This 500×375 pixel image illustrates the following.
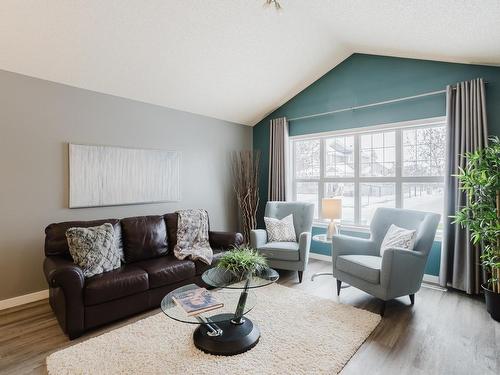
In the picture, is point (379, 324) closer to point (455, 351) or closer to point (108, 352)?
point (455, 351)

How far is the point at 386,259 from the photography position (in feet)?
8.36

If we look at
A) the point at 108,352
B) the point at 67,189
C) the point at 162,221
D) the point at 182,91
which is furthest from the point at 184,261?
the point at 182,91

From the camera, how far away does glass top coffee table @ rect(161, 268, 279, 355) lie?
2.00 meters

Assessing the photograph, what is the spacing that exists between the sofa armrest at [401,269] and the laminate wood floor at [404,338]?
0.26 meters

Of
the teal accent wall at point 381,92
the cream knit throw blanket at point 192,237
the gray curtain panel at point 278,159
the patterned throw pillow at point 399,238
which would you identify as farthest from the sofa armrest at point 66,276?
the teal accent wall at point 381,92

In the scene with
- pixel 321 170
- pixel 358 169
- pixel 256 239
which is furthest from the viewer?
pixel 321 170

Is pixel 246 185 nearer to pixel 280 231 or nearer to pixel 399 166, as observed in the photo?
pixel 280 231

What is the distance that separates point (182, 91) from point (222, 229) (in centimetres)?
236

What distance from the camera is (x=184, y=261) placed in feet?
9.82

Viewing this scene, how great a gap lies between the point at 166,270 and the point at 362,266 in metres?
1.98

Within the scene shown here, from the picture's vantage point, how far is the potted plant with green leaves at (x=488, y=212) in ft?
8.23

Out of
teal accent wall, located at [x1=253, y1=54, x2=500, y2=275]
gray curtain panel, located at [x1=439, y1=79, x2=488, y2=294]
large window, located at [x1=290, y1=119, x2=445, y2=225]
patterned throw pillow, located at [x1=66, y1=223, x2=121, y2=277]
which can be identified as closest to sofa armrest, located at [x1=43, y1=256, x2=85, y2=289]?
patterned throw pillow, located at [x1=66, y1=223, x2=121, y2=277]

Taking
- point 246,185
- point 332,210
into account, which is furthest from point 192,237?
point 332,210

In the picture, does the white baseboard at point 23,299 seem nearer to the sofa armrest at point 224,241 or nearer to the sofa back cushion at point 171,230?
the sofa back cushion at point 171,230
